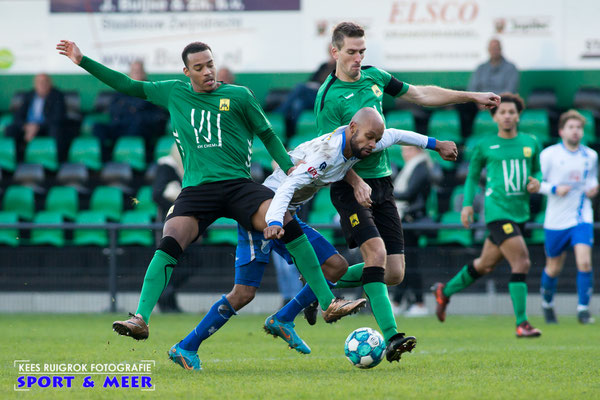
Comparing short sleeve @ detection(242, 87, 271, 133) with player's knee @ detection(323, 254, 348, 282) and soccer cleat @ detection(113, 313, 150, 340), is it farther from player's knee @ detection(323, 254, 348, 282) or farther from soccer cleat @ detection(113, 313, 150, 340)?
soccer cleat @ detection(113, 313, 150, 340)

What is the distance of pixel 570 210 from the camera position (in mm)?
11695

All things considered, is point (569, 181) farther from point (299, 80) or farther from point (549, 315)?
point (299, 80)

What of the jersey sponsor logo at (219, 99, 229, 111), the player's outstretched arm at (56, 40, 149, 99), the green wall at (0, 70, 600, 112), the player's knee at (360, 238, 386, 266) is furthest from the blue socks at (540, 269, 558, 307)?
the player's outstretched arm at (56, 40, 149, 99)

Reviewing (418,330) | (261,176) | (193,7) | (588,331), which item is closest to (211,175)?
(418,330)

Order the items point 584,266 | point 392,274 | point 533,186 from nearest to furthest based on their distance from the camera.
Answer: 1. point 392,274
2. point 533,186
3. point 584,266

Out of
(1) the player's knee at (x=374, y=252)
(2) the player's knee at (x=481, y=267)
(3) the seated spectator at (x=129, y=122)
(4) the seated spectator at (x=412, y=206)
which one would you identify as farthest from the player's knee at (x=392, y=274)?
(3) the seated spectator at (x=129, y=122)

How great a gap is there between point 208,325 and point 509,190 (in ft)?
13.5

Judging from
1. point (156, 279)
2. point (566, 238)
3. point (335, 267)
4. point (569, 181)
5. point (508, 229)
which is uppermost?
point (156, 279)

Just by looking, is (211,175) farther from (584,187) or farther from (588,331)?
(584,187)

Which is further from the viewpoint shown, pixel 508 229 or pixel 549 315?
pixel 549 315

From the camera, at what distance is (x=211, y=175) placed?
6.73 metres

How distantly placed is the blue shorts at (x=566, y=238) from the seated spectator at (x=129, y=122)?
735 centimetres

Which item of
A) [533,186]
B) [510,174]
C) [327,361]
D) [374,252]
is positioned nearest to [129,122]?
[510,174]

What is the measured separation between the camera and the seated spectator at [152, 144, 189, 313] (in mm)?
13008
